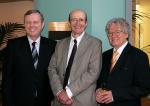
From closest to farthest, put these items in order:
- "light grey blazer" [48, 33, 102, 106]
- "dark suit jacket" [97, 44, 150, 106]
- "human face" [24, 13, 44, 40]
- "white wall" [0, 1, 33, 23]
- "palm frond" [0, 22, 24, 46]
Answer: "dark suit jacket" [97, 44, 150, 106] < "light grey blazer" [48, 33, 102, 106] < "human face" [24, 13, 44, 40] < "palm frond" [0, 22, 24, 46] < "white wall" [0, 1, 33, 23]

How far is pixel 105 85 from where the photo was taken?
8.67 ft

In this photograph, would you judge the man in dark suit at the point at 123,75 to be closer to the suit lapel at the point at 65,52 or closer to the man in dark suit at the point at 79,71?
the man in dark suit at the point at 79,71

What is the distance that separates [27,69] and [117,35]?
0.94m

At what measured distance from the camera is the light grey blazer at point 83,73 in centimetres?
268

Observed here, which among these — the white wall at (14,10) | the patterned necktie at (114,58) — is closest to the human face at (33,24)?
the patterned necktie at (114,58)

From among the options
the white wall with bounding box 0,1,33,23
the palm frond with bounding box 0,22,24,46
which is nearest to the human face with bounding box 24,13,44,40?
the palm frond with bounding box 0,22,24,46

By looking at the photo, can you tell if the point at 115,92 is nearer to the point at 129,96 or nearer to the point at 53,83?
the point at 129,96

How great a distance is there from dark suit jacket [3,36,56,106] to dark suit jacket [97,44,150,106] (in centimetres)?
69

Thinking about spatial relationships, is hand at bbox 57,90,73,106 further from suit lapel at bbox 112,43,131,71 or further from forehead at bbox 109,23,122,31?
forehead at bbox 109,23,122,31

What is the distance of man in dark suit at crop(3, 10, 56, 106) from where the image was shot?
2828 mm

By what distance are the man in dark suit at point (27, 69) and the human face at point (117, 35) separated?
0.72m

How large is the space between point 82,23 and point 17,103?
1035 mm

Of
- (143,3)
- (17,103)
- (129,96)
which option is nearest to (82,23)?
(129,96)

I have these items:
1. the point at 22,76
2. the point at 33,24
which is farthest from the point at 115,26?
the point at 22,76
